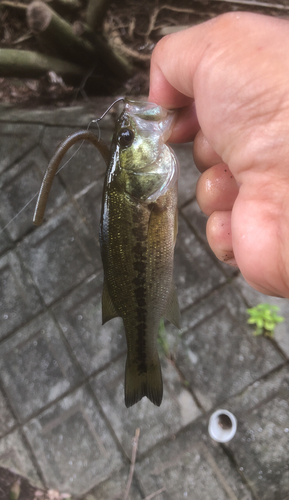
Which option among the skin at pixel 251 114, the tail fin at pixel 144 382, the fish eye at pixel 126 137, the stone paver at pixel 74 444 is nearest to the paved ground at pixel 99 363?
the stone paver at pixel 74 444

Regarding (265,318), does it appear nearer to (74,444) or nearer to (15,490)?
(74,444)

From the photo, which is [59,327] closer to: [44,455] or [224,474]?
[44,455]

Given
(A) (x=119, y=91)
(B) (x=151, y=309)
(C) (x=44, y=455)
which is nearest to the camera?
(B) (x=151, y=309)

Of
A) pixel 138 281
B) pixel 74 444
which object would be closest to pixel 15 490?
pixel 74 444

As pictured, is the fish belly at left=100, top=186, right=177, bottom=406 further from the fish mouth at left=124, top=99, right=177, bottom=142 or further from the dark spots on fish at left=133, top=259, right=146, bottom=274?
the fish mouth at left=124, top=99, right=177, bottom=142

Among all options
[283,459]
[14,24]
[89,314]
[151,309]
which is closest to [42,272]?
[89,314]

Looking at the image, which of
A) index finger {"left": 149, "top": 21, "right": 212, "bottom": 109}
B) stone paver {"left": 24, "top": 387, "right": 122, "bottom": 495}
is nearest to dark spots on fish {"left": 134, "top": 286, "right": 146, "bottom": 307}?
index finger {"left": 149, "top": 21, "right": 212, "bottom": 109}
